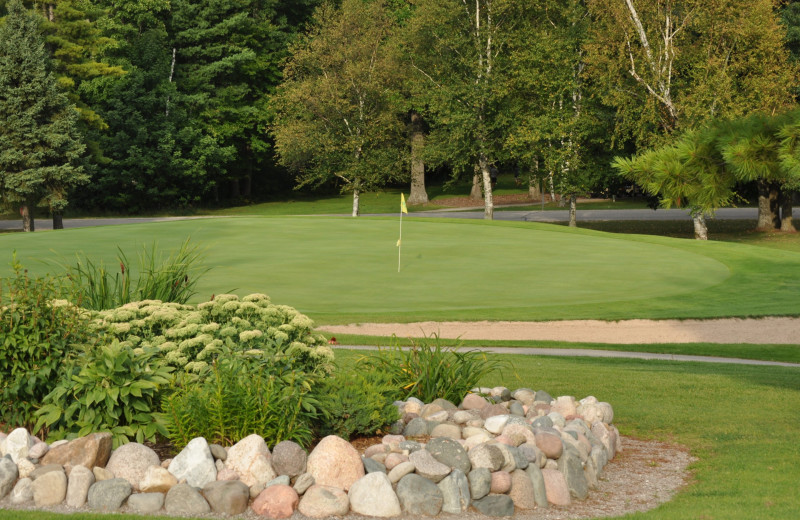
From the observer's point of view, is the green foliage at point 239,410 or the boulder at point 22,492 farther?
the green foliage at point 239,410

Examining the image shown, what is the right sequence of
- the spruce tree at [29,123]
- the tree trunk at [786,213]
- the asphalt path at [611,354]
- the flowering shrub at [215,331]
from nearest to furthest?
the flowering shrub at [215,331] → the asphalt path at [611,354] → the tree trunk at [786,213] → the spruce tree at [29,123]

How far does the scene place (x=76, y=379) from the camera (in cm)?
714

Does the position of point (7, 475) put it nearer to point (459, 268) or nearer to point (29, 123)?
point (459, 268)

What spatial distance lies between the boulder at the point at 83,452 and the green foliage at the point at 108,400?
309 millimetres

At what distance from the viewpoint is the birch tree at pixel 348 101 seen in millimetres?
47062

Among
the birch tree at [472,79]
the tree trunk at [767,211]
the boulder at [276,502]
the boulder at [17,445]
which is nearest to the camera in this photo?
the boulder at [276,502]

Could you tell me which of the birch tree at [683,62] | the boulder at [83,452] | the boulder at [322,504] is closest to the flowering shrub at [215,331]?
the boulder at [83,452]

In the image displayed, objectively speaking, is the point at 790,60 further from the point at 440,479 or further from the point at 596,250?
the point at 440,479

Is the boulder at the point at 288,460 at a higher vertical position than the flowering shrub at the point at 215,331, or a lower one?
lower

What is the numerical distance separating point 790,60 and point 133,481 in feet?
129

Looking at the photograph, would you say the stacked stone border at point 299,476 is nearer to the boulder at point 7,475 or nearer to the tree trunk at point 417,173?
the boulder at point 7,475

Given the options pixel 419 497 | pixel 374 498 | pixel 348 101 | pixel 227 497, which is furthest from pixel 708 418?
pixel 348 101

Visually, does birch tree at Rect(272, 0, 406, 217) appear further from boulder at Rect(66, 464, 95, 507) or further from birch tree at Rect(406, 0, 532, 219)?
boulder at Rect(66, 464, 95, 507)

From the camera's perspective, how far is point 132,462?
660 centimetres
